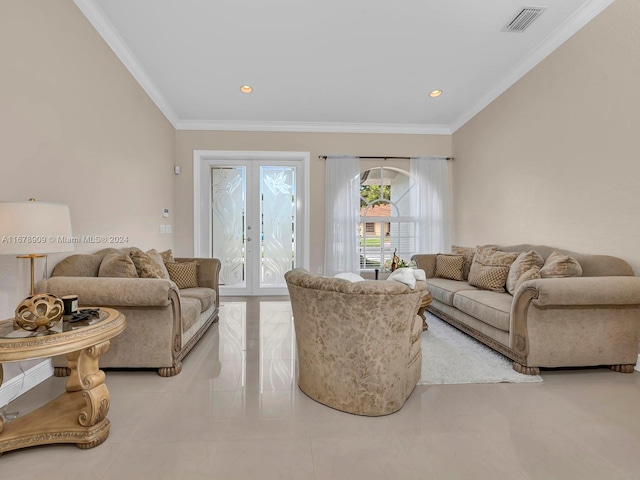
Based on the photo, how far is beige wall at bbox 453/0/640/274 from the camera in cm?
254

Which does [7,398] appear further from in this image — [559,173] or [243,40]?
[559,173]

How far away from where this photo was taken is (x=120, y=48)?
10.5 ft

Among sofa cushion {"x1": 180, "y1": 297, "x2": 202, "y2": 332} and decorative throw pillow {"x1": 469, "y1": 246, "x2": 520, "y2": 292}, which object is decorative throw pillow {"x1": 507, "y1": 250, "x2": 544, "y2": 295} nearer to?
decorative throw pillow {"x1": 469, "y1": 246, "x2": 520, "y2": 292}

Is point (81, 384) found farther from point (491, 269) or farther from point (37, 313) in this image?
point (491, 269)

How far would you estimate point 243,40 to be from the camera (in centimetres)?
315

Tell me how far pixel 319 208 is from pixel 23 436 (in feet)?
14.4

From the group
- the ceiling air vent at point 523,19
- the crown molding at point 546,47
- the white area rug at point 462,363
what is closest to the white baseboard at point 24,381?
→ the white area rug at point 462,363

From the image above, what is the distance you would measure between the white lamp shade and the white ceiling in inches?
80.7

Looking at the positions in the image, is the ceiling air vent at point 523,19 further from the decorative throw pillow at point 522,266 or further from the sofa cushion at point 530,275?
the sofa cushion at point 530,275

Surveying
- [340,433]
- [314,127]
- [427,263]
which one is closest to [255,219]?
[314,127]

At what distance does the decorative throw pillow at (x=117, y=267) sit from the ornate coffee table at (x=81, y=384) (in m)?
0.88

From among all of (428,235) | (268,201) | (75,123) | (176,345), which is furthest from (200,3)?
(428,235)

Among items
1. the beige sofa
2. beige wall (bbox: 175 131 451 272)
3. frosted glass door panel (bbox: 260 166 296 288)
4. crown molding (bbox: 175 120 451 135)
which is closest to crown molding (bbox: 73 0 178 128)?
crown molding (bbox: 175 120 451 135)

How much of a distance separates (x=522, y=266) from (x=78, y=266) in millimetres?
3928
